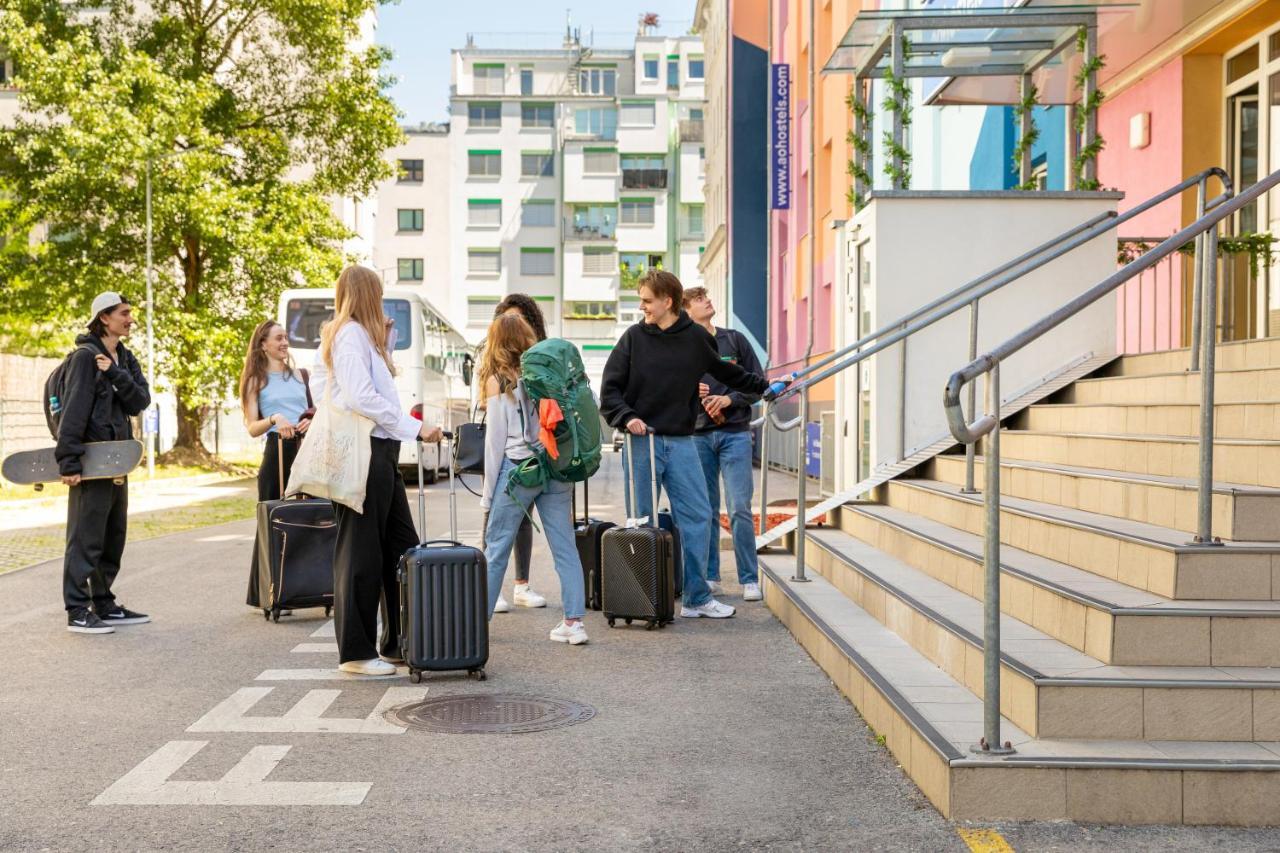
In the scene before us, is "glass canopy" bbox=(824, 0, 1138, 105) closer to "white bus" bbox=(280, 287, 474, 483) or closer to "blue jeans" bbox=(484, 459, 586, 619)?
"blue jeans" bbox=(484, 459, 586, 619)

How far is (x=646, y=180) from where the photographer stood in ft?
221

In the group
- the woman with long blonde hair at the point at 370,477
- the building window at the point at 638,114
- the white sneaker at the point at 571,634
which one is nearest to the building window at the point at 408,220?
the building window at the point at 638,114

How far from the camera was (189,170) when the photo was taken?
88.7 feet

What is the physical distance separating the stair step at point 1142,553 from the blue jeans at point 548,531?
7.48 feet

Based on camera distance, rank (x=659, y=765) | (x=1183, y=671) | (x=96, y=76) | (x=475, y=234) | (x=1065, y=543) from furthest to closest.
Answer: (x=475, y=234), (x=96, y=76), (x=1065, y=543), (x=659, y=765), (x=1183, y=671)

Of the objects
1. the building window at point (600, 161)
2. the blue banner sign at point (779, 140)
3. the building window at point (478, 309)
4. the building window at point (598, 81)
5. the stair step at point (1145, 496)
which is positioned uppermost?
the building window at point (598, 81)

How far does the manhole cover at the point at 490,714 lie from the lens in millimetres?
5562

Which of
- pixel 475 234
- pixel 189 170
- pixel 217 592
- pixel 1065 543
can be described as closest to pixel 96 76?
pixel 189 170

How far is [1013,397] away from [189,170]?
69.9 feet

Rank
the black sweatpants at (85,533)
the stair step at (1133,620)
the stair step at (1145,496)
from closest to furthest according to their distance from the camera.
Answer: the stair step at (1133,620)
the stair step at (1145,496)
the black sweatpants at (85,533)

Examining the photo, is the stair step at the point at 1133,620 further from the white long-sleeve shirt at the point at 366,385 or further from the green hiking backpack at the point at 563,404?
the white long-sleeve shirt at the point at 366,385

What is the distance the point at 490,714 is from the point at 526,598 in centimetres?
322

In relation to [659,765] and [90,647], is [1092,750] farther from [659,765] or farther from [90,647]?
[90,647]

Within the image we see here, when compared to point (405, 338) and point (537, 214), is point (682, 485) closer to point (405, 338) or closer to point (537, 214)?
point (405, 338)
